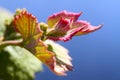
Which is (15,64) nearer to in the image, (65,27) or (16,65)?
(16,65)

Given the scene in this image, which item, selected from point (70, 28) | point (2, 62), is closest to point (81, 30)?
point (70, 28)

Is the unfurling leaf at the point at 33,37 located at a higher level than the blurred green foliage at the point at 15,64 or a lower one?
lower

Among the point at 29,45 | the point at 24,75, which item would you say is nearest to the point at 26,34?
the point at 29,45

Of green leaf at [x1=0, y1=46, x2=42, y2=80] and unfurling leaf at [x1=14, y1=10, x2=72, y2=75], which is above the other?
green leaf at [x1=0, y1=46, x2=42, y2=80]

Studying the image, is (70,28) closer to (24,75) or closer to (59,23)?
(59,23)

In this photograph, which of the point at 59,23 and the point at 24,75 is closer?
the point at 59,23

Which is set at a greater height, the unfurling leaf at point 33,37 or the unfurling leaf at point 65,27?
the unfurling leaf at point 65,27

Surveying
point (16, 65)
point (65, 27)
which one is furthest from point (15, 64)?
point (65, 27)
